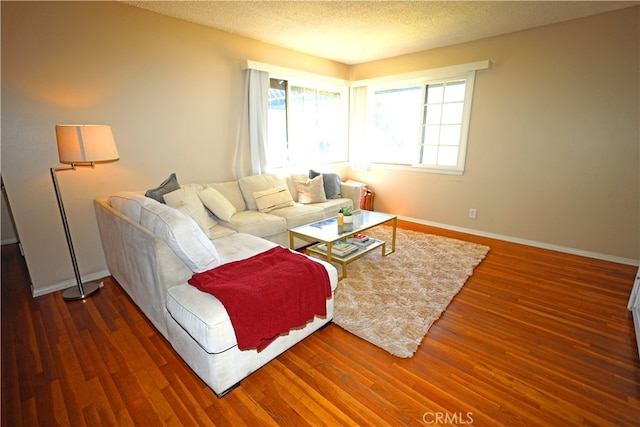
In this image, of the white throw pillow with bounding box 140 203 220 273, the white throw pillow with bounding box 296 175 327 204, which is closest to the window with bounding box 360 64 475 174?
the white throw pillow with bounding box 296 175 327 204

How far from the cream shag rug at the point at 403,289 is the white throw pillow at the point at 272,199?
1.14m

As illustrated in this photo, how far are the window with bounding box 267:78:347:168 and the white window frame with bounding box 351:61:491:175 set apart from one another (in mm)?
360

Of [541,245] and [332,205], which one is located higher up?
[332,205]

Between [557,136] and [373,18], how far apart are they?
2436mm

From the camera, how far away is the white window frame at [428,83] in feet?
12.5

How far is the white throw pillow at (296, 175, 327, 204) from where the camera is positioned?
3922mm

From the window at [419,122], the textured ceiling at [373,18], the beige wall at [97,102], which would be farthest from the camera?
the window at [419,122]

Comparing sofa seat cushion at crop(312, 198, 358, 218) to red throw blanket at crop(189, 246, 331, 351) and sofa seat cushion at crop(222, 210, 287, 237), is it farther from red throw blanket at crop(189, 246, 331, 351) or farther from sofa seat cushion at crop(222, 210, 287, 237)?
red throw blanket at crop(189, 246, 331, 351)

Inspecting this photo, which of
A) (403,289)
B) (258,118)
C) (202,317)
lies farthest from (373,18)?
(202,317)

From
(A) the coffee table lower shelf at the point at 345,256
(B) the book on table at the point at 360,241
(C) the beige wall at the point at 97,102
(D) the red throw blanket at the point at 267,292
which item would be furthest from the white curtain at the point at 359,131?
(D) the red throw blanket at the point at 267,292

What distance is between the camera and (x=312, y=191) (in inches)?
155

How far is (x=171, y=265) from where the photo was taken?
5.88 ft

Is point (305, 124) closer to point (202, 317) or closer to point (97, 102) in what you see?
point (97, 102)

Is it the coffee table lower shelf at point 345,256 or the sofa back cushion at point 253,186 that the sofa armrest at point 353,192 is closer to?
the sofa back cushion at point 253,186
